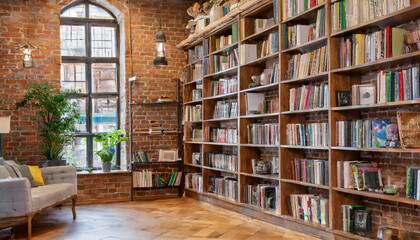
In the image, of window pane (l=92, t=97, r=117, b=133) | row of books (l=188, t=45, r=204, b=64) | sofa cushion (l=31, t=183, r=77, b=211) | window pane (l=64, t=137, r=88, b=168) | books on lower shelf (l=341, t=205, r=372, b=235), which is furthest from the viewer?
window pane (l=92, t=97, r=117, b=133)

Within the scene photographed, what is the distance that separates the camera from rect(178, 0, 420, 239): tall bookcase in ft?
14.0

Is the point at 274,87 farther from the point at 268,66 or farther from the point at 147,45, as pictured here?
the point at 147,45

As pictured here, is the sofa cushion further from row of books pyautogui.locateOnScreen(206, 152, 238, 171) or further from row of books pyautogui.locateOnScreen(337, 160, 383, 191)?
row of books pyautogui.locateOnScreen(337, 160, 383, 191)

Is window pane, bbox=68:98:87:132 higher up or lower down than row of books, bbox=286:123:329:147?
higher up

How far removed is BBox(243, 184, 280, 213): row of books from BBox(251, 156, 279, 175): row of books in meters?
0.19

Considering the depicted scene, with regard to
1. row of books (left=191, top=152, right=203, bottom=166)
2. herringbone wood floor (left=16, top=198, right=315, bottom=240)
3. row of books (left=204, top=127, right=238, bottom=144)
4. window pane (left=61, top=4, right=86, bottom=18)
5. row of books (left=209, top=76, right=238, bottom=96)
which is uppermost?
window pane (left=61, top=4, right=86, bottom=18)

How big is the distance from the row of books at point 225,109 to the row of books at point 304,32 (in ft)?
5.20

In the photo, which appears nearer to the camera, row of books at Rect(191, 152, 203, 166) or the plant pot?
row of books at Rect(191, 152, 203, 166)

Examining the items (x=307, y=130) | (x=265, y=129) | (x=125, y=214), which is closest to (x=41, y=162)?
(x=125, y=214)

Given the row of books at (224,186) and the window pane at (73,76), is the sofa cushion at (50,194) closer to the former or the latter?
the row of books at (224,186)

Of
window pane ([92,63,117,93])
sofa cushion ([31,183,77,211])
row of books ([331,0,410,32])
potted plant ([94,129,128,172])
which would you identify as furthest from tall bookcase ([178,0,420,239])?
sofa cushion ([31,183,77,211])

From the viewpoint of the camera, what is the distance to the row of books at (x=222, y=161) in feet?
22.3

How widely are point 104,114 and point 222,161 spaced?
9.39 feet

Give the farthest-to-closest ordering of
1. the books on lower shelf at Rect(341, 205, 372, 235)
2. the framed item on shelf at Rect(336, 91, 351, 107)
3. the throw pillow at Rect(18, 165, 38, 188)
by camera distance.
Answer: the throw pillow at Rect(18, 165, 38, 188) → the framed item on shelf at Rect(336, 91, 351, 107) → the books on lower shelf at Rect(341, 205, 372, 235)
